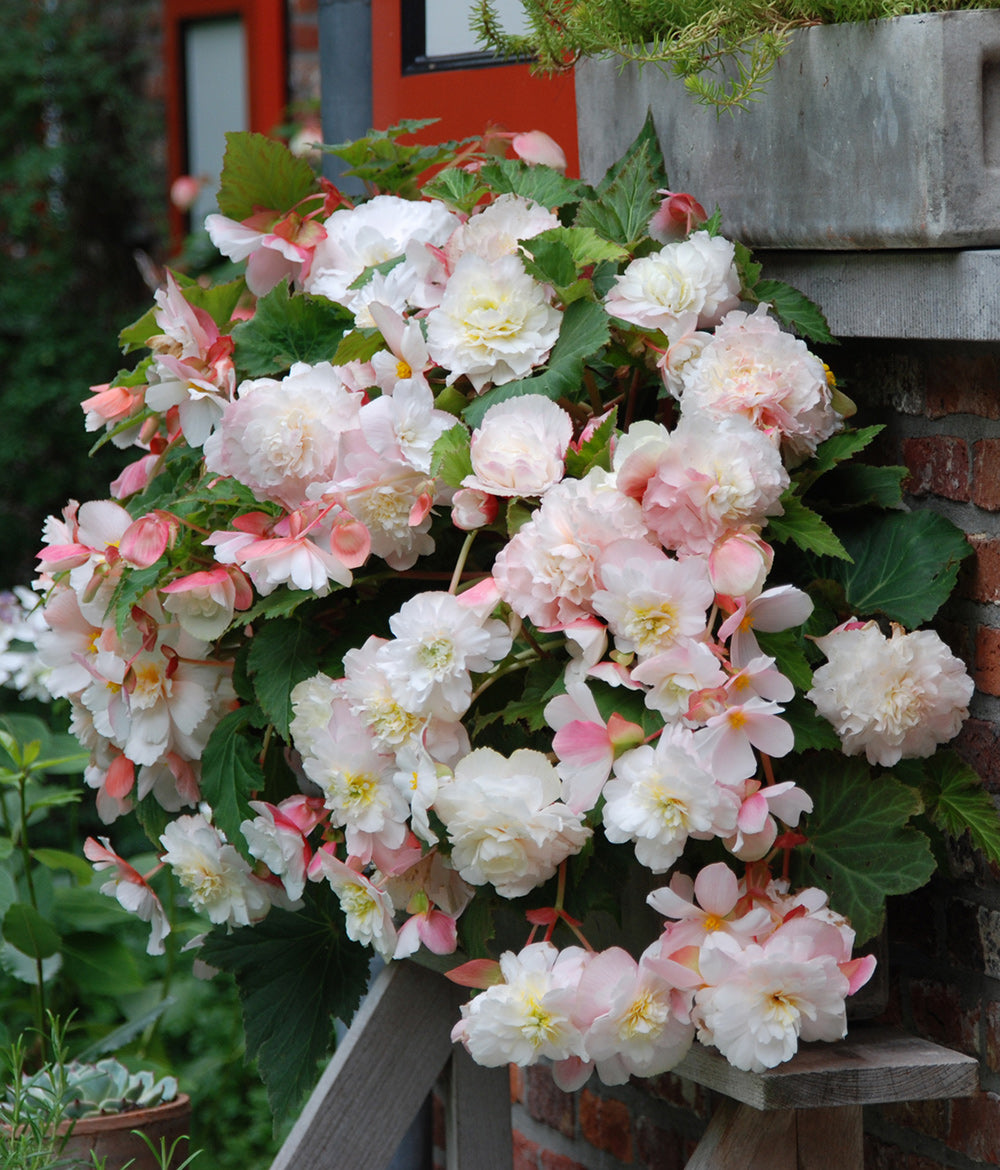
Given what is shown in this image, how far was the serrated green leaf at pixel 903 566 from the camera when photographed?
1144mm

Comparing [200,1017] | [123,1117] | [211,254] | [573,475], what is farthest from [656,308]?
[211,254]

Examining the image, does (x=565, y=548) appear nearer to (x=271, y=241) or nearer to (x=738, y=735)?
(x=738, y=735)

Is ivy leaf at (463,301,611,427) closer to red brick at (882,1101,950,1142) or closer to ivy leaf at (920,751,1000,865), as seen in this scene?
ivy leaf at (920,751,1000,865)

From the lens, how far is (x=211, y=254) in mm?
4371

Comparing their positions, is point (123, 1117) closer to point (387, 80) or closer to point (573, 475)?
point (573, 475)

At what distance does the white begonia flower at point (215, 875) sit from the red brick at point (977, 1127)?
643mm

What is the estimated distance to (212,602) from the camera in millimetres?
1180

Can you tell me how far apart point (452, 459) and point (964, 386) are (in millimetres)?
450

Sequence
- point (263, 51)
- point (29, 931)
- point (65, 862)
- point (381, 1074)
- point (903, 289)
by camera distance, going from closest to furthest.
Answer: point (903, 289)
point (381, 1074)
point (29, 931)
point (65, 862)
point (263, 51)

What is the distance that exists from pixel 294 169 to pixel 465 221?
0.19m

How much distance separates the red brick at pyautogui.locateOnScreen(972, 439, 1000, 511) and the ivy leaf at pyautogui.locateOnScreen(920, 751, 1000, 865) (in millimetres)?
211

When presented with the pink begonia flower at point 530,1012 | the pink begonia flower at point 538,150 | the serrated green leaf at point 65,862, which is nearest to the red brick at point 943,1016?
the pink begonia flower at point 530,1012

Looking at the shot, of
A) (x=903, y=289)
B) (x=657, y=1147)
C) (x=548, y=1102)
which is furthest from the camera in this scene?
(x=548, y=1102)

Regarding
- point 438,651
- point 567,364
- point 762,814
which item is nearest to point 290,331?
point 567,364
